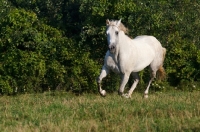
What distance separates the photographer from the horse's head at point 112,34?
12953 mm

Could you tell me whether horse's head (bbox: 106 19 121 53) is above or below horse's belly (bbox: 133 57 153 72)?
above

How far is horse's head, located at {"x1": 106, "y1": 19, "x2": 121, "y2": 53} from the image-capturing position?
13.0 meters

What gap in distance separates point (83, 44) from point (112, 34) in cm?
500

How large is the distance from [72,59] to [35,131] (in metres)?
9.16

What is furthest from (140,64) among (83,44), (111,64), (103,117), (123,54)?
(103,117)

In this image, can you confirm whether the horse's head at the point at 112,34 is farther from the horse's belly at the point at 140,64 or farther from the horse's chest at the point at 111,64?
the horse's belly at the point at 140,64

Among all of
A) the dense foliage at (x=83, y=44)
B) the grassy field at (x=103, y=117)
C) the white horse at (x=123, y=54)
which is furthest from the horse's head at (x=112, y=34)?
the dense foliage at (x=83, y=44)

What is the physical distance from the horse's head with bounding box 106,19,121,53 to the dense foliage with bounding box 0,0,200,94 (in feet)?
13.2

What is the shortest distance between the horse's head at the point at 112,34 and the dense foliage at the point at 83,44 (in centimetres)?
403

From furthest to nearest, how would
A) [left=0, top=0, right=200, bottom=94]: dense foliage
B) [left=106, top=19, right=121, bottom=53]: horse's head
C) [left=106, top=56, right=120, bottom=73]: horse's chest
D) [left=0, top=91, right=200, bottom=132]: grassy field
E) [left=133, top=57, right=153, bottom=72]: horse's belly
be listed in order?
[left=0, top=0, right=200, bottom=94]: dense foliage → [left=133, top=57, right=153, bottom=72]: horse's belly → [left=106, top=56, right=120, bottom=73]: horse's chest → [left=106, top=19, right=121, bottom=53]: horse's head → [left=0, top=91, right=200, bottom=132]: grassy field

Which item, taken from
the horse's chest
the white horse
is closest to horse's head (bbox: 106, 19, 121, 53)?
the white horse

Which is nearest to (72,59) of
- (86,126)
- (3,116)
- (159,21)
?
(159,21)

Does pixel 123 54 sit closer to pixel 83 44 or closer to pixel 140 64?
pixel 140 64

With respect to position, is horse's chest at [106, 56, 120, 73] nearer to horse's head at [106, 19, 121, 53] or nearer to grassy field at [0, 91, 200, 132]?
horse's head at [106, 19, 121, 53]
